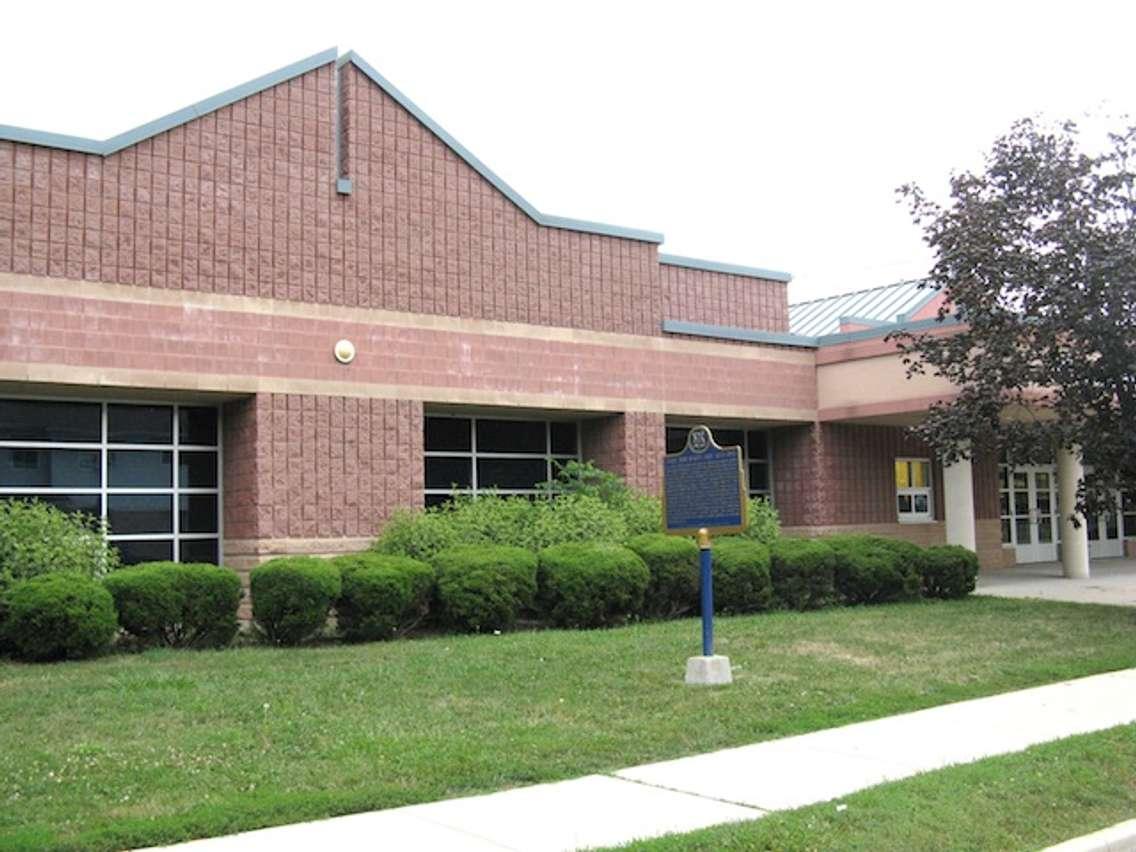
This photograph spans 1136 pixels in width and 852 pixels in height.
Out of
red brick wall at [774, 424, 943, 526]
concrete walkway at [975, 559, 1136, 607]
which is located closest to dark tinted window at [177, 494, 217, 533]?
red brick wall at [774, 424, 943, 526]

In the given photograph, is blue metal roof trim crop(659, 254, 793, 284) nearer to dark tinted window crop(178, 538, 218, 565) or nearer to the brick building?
the brick building

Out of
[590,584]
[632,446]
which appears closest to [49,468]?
[590,584]

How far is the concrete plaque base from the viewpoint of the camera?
11.8 metres

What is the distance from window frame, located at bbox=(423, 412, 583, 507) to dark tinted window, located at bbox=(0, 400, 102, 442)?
207 inches

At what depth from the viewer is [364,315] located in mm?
18844

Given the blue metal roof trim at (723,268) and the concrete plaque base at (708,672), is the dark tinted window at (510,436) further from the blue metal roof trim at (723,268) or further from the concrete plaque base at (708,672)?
the concrete plaque base at (708,672)

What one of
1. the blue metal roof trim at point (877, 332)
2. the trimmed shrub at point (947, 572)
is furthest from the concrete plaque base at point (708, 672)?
the blue metal roof trim at point (877, 332)

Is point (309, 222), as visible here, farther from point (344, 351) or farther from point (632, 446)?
point (632, 446)

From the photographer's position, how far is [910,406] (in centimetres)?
2358

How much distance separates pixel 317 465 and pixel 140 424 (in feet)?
8.79

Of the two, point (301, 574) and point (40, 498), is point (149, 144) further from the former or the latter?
point (301, 574)

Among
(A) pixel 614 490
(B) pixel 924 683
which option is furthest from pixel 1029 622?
(A) pixel 614 490

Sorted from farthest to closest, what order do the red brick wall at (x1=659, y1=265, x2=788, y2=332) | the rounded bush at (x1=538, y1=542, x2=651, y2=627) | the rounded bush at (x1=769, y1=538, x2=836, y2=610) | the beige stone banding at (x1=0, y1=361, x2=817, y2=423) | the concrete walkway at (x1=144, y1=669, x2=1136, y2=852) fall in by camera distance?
the red brick wall at (x1=659, y1=265, x2=788, y2=332), the rounded bush at (x1=769, y1=538, x2=836, y2=610), the rounded bush at (x1=538, y1=542, x2=651, y2=627), the beige stone banding at (x1=0, y1=361, x2=817, y2=423), the concrete walkway at (x1=144, y1=669, x2=1136, y2=852)

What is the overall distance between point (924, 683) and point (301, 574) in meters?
7.33
